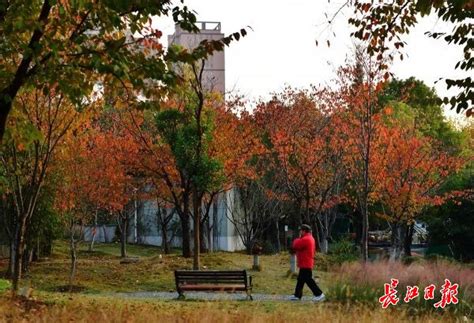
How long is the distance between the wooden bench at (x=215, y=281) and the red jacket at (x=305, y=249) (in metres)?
1.31

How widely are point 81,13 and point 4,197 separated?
14787 mm

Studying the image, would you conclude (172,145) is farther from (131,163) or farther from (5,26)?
(5,26)

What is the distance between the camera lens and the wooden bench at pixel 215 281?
14.8m

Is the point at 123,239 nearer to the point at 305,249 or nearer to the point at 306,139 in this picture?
the point at 306,139

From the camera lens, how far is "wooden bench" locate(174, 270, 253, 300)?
Result: 14.8m

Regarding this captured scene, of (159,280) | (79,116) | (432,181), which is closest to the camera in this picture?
(79,116)

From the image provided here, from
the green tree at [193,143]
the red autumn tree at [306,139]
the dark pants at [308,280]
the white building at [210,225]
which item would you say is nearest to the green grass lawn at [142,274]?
the green tree at [193,143]

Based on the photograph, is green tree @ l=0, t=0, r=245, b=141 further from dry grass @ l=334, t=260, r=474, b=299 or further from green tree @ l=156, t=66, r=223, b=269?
green tree @ l=156, t=66, r=223, b=269

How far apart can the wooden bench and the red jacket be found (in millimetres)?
1306

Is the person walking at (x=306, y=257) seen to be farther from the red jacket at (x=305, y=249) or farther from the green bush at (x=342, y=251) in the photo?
the green bush at (x=342, y=251)

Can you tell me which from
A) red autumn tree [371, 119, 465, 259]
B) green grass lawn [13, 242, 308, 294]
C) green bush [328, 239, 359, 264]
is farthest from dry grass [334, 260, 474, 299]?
red autumn tree [371, 119, 465, 259]

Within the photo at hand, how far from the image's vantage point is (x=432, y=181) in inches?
1256

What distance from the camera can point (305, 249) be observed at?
14.2 metres

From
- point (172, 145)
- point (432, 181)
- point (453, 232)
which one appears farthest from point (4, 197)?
point (453, 232)
